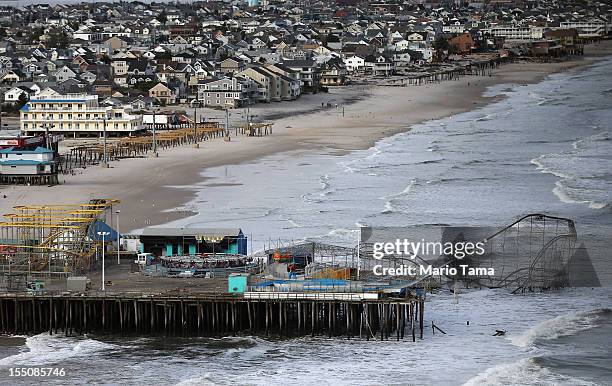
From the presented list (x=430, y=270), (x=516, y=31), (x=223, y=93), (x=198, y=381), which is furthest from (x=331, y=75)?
(x=198, y=381)

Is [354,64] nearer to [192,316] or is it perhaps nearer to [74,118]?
[74,118]

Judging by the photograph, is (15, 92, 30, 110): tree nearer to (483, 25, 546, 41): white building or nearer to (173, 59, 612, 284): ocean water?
(173, 59, 612, 284): ocean water

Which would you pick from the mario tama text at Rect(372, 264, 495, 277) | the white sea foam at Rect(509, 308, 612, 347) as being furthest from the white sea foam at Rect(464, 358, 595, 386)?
the mario tama text at Rect(372, 264, 495, 277)

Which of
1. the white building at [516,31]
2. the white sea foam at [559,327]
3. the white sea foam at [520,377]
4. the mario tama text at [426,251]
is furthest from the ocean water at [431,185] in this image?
the white building at [516,31]

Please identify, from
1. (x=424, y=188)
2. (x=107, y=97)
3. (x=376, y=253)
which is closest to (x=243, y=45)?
(x=107, y=97)

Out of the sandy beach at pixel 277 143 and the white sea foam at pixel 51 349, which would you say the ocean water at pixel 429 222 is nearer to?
the white sea foam at pixel 51 349

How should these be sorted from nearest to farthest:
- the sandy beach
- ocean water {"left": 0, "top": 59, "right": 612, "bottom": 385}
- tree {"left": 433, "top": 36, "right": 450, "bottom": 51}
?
ocean water {"left": 0, "top": 59, "right": 612, "bottom": 385} → the sandy beach → tree {"left": 433, "top": 36, "right": 450, "bottom": 51}
